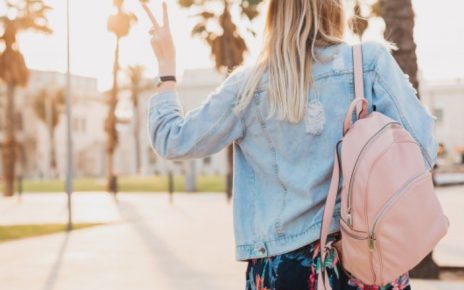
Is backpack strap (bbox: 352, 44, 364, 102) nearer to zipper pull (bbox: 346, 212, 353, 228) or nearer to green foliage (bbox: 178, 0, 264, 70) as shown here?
zipper pull (bbox: 346, 212, 353, 228)

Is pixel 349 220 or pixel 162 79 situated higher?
pixel 162 79

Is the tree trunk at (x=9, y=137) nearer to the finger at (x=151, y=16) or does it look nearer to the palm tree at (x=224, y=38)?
the palm tree at (x=224, y=38)

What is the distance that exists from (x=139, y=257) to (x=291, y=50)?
8087 mm

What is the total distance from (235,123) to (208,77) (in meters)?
76.1

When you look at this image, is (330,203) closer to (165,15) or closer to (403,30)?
(165,15)

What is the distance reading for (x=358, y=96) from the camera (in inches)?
87.1

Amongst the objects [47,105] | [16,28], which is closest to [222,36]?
[16,28]

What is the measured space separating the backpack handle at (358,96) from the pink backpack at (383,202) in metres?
0.04

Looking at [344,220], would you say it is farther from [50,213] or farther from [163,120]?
[50,213]

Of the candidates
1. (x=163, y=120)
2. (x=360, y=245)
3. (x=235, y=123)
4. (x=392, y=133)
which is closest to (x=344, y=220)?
(x=360, y=245)

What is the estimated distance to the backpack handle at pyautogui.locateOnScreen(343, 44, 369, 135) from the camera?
218cm

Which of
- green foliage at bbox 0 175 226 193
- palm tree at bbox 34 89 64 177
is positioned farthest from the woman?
palm tree at bbox 34 89 64 177

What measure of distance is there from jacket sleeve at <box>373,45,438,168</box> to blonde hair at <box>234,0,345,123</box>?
0.49 ft

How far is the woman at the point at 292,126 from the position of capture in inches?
87.1
